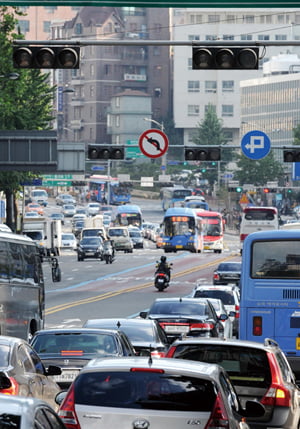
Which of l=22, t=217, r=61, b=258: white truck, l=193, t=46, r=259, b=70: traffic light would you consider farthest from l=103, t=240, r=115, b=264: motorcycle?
l=193, t=46, r=259, b=70: traffic light

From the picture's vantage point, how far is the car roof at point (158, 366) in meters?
11.1

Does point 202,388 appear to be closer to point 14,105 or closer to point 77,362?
point 77,362

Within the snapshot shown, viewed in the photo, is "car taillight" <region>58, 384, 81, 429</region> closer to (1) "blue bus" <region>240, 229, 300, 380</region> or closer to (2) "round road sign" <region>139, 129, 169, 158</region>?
(1) "blue bus" <region>240, 229, 300, 380</region>

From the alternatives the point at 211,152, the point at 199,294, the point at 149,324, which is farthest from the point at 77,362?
the point at 211,152

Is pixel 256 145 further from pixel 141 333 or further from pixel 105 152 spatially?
pixel 141 333

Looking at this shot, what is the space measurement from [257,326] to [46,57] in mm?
6229

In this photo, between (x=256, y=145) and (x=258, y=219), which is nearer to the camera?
(x=256, y=145)

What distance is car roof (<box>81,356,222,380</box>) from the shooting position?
11094 millimetres

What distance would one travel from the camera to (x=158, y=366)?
11.2m

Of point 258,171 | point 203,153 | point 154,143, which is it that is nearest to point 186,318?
point 154,143

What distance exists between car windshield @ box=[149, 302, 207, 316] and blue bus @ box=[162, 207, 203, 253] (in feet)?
221

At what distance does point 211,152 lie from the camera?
53062 millimetres

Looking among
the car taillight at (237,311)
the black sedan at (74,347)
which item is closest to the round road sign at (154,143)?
the car taillight at (237,311)

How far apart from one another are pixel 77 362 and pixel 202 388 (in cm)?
796
